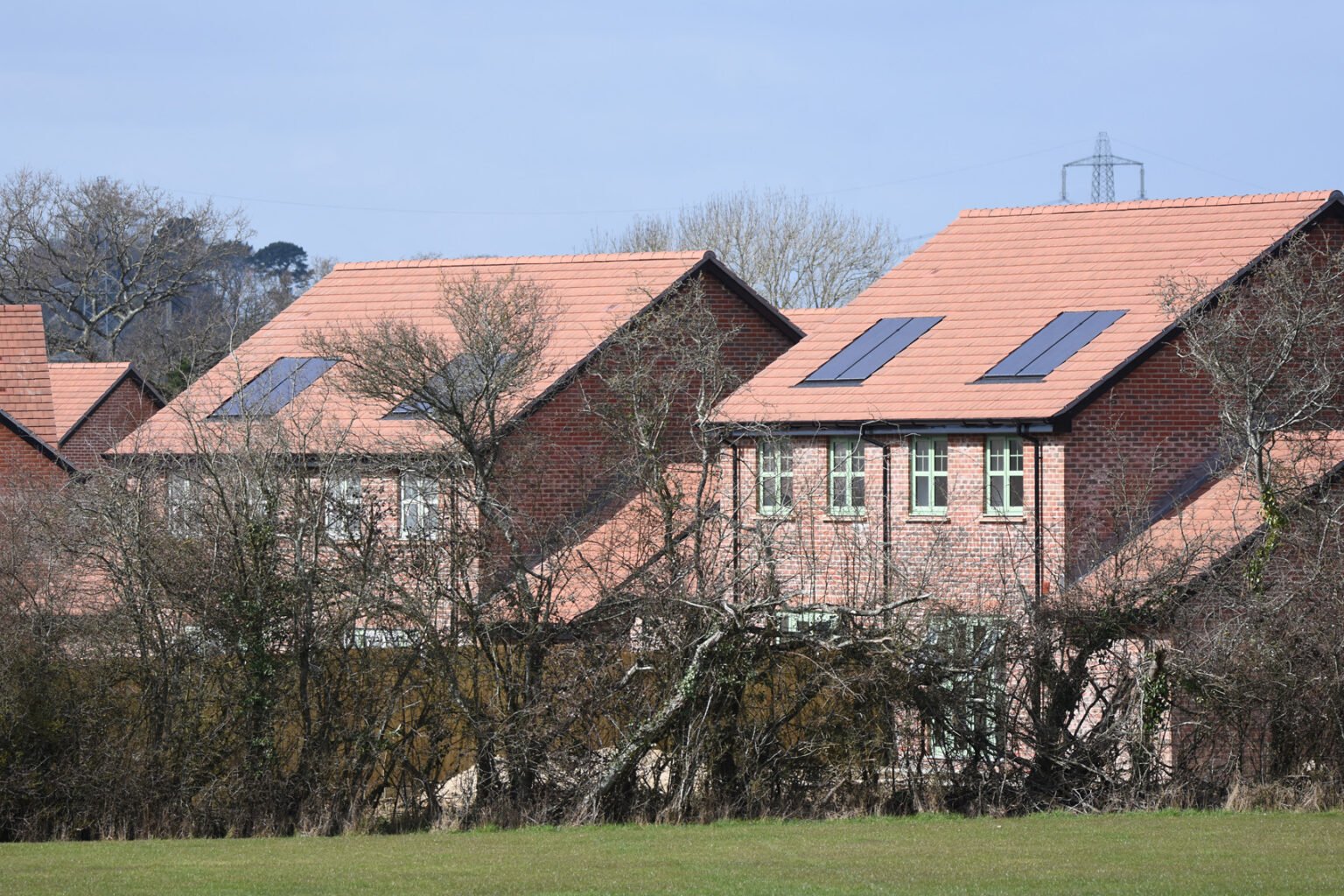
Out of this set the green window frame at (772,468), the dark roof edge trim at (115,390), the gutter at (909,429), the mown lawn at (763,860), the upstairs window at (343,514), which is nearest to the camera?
the mown lawn at (763,860)

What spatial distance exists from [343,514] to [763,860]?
700 centimetres

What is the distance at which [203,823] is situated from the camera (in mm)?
20141

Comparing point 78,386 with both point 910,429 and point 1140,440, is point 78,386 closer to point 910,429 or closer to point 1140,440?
point 910,429

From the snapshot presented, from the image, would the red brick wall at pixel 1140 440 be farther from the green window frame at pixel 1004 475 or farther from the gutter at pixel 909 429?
the green window frame at pixel 1004 475

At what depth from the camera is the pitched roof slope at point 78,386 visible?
50000 millimetres

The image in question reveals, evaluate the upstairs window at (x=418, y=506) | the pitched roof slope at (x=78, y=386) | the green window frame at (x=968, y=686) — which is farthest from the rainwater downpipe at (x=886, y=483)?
the pitched roof slope at (x=78, y=386)

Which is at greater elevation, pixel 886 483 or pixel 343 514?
pixel 886 483

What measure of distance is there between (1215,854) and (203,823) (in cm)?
1048

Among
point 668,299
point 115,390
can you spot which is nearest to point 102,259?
point 115,390

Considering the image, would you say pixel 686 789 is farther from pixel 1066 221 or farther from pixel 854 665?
pixel 1066 221

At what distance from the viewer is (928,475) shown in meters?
27.2

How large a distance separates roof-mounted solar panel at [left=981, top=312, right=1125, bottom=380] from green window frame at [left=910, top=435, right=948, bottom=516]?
1.21m

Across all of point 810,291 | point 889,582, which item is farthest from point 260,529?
point 810,291

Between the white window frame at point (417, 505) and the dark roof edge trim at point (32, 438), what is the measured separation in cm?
1313
